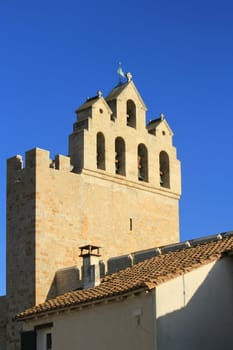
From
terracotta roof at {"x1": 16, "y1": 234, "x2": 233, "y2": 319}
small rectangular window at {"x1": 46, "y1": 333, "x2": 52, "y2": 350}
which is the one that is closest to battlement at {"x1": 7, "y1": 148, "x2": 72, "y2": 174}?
terracotta roof at {"x1": 16, "y1": 234, "x2": 233, "y2": 319}

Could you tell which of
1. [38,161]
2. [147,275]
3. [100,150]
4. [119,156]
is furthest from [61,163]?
[147,275]

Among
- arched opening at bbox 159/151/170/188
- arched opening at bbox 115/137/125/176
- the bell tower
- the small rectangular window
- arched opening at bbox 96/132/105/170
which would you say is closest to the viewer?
the small rectangular window

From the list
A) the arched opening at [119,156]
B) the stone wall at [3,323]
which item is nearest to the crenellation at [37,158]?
the arched opening at [119,156]

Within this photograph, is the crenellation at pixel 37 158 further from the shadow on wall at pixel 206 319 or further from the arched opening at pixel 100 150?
the shadow on wall at pixel 206 319

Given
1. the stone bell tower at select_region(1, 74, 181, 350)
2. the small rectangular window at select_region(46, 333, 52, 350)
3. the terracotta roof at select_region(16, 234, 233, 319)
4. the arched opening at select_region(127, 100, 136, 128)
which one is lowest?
the small rectangular window at select_region(46, 333, 52, 350)

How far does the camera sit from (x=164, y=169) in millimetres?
45344

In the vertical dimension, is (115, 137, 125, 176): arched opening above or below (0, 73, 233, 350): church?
above

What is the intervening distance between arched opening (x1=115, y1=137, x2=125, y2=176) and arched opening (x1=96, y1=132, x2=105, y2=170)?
115 centimetres

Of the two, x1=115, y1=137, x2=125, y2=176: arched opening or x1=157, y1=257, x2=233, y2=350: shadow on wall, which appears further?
x1=115, y1=137, x2=125, y2=176: arched opening

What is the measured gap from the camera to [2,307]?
1524 inches

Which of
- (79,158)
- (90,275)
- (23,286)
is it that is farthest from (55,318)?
(79,158)

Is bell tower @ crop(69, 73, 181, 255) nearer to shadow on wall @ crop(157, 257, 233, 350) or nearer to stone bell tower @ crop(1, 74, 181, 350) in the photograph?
stone bell tower @ crop(1, 74, 181, 350)

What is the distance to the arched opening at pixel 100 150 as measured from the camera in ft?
136

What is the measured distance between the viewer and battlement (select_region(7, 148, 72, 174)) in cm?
3794
